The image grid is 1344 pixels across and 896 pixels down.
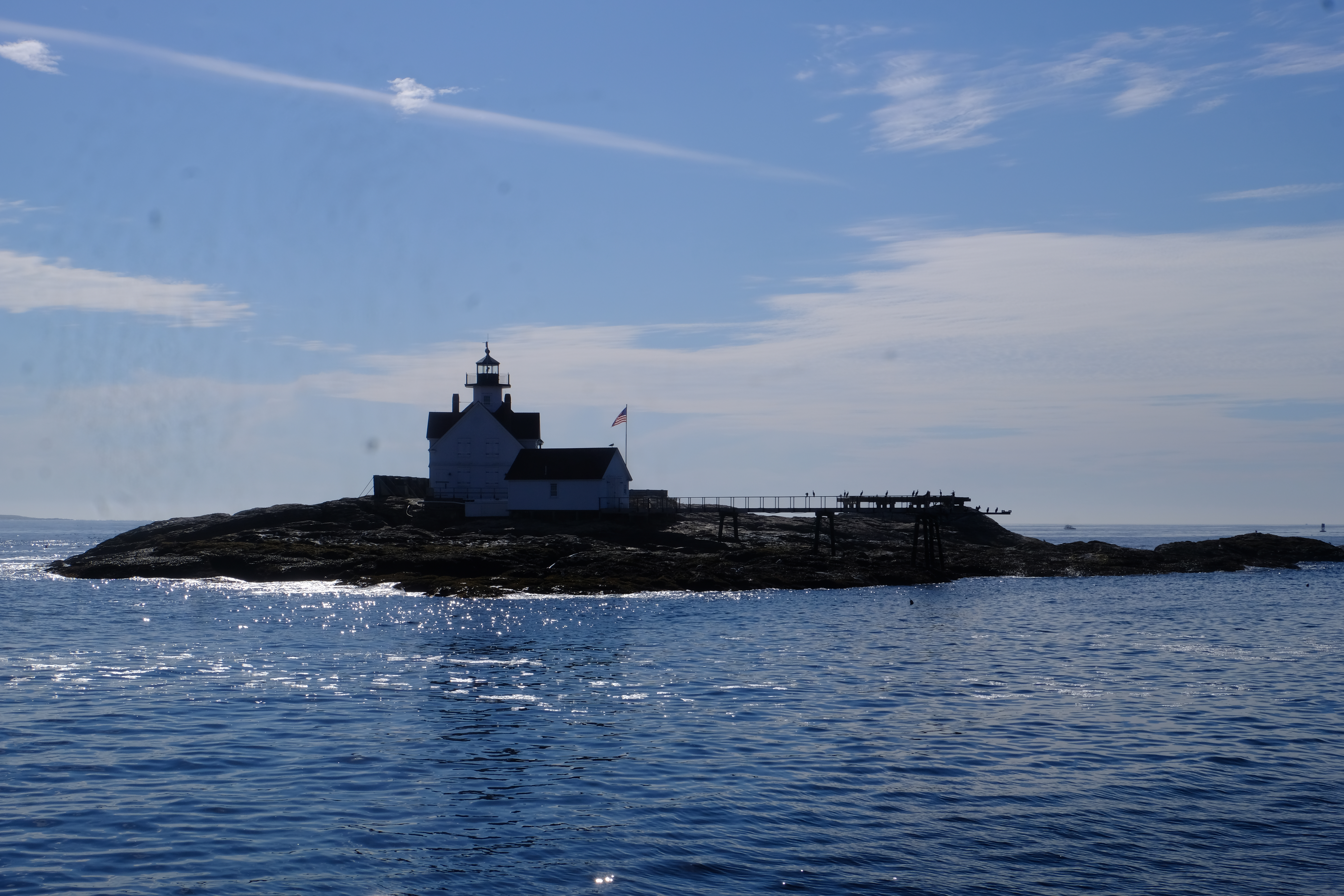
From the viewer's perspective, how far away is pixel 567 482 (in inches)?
3130

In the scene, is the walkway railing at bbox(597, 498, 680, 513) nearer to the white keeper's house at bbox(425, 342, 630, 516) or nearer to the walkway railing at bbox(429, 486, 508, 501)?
the white keeper's house at bbox(425, 342, 630, 516)

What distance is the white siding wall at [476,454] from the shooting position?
284 feet

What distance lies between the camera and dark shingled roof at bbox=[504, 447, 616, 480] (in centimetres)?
7938

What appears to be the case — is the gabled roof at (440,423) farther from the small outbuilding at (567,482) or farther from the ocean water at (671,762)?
the ocean water at (671,762)

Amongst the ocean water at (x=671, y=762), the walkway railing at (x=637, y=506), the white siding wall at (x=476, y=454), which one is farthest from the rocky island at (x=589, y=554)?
the ocean water at (x=671, y=762)

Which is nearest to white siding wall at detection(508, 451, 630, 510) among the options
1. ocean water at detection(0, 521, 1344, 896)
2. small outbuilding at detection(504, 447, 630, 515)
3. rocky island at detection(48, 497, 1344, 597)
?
small outbuilding at detection(504, 447, 630, 515)

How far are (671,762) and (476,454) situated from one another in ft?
224

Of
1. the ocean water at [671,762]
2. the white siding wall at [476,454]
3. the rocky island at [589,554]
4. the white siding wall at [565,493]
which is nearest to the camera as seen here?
the ocean water at [671,762]

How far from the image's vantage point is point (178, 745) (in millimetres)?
21203

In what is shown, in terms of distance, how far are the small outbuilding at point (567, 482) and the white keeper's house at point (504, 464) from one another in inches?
1.8

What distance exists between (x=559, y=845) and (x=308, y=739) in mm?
8154

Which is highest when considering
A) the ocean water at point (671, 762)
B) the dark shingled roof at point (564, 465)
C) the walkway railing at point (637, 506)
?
the dark shingled roof at point (564, 465)

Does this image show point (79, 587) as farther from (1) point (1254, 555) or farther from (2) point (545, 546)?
(1) point (1254, 555)

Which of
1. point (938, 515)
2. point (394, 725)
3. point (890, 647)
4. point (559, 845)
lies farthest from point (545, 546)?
point (559, 845)
